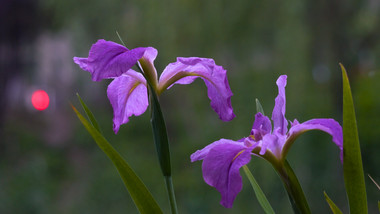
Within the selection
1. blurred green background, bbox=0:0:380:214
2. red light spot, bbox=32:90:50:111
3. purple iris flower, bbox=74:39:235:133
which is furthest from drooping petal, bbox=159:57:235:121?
red light spot, bbox=32:90:50:111

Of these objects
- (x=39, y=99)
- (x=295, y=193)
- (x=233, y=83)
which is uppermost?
(x=295, y=193)

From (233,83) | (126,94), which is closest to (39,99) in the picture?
(233,83)

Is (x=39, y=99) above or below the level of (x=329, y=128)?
below

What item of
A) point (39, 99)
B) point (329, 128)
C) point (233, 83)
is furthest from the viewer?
point (39, 99)

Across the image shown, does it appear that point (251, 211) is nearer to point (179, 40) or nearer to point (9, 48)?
point (179, 40)

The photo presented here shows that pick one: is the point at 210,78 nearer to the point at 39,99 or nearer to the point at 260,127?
the point at 260,127

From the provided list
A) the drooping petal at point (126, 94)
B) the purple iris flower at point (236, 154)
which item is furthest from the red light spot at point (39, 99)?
the purple iris flower at point (236, 154)
